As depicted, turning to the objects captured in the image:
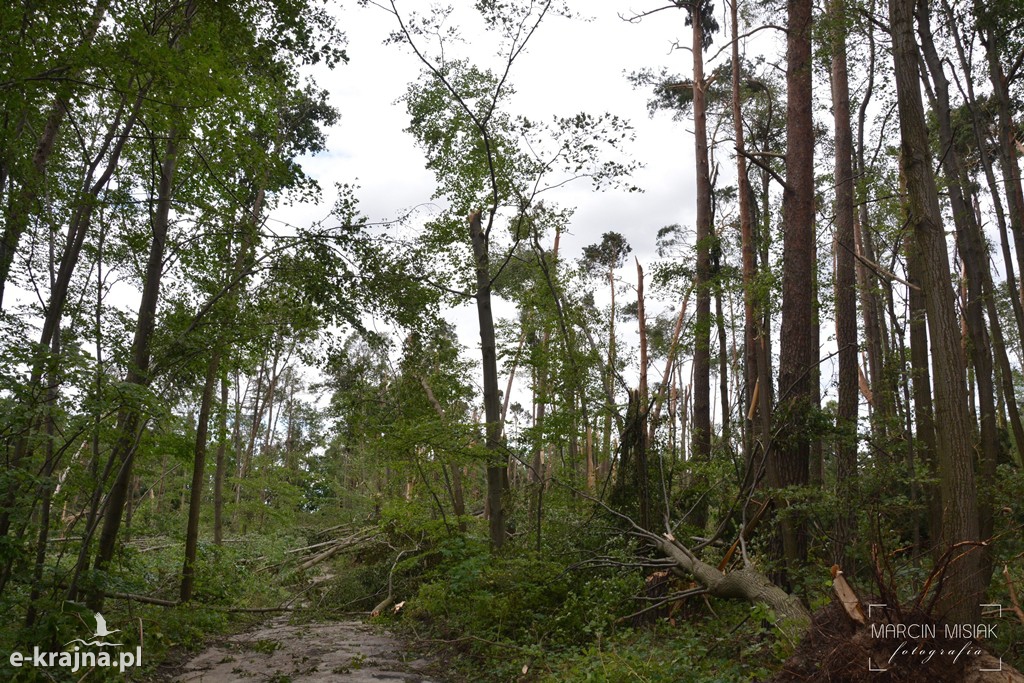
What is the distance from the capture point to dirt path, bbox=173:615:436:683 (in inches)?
268

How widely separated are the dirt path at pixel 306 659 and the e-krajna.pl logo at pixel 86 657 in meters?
0.54

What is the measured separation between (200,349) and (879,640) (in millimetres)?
6692

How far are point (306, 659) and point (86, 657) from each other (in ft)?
7.46

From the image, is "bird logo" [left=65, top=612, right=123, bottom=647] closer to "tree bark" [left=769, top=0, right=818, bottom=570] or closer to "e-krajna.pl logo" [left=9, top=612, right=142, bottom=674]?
"e-krajna.pl logo" [left=9, top=612, right=142, bottom=674]

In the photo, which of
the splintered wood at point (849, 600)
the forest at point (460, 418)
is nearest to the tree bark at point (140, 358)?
the forest at point (460, 418)

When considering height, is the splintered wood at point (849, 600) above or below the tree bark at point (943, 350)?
below

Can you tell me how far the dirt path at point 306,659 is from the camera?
22.3 ft

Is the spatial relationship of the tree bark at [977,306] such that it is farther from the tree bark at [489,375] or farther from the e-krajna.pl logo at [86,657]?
the e-krajna.pl logo at [86,657]

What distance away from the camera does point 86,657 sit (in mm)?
6062

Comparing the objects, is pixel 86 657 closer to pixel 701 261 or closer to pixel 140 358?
pixel 140 358

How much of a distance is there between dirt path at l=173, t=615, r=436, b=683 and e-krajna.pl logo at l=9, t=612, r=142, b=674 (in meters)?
0.54

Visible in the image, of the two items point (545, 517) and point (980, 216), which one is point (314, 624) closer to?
point (545, 517)

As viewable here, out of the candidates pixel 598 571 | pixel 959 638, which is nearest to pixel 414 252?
pixel 598 571

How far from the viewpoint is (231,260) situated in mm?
9047
